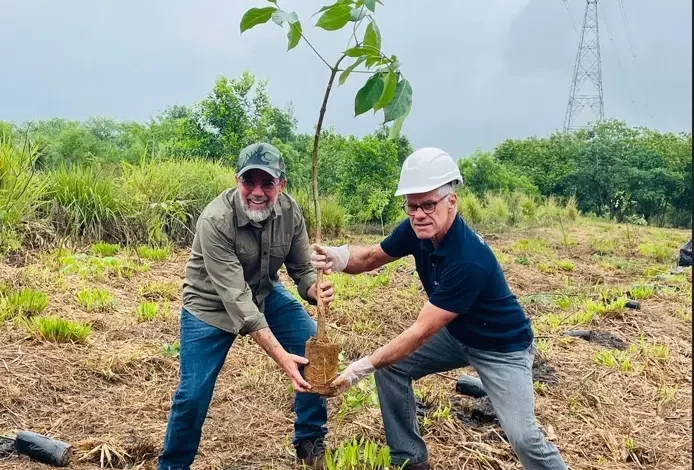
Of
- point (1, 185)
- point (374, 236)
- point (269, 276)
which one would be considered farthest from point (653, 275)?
point (1, 185)

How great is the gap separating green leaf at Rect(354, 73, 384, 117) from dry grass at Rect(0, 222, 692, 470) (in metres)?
1.98

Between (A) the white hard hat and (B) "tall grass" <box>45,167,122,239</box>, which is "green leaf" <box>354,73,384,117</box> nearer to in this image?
(A) the white hard hat

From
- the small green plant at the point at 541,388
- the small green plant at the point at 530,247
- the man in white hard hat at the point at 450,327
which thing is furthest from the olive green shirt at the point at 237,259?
the small green plant at the point at 530,247

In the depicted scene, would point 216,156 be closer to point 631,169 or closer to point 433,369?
point 433,369

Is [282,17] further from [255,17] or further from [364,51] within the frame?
[364,51]

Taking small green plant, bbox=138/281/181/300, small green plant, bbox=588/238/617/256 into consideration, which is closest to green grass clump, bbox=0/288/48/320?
small green plant, bbox=138/281/181/300

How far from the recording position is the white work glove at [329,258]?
9.98 ft

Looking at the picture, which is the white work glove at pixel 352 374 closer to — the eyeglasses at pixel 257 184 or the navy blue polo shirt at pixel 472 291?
the navy blue polo shirt at pixel 472 291

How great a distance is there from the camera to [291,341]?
3447 mm

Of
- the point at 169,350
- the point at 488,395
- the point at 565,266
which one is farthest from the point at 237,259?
the point at 565,266

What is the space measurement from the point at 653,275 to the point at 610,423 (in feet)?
22.1

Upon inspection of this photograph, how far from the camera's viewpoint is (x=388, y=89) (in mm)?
2342

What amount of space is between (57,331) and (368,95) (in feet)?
12.3

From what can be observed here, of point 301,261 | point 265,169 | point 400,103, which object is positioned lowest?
point 301,261
